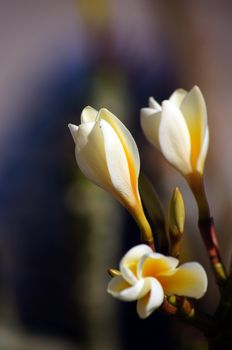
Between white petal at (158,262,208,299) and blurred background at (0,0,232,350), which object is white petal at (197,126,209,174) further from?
blurred background at (0,0,232,350)

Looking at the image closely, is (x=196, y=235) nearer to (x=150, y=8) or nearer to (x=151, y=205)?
(x=150, y=8)

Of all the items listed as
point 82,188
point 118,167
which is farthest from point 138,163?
point 82,188

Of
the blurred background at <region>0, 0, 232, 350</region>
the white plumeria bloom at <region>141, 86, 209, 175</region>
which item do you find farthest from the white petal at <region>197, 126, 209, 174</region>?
the blurred background at <region>0, 0, 232, 350</region>

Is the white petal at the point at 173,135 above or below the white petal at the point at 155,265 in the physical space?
above

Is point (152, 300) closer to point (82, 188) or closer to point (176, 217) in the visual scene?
point (176, 217)

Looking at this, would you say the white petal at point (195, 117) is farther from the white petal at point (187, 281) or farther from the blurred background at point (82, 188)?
the blurred background at point (82, 188)

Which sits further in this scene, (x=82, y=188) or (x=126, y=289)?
(x=82, y=188)

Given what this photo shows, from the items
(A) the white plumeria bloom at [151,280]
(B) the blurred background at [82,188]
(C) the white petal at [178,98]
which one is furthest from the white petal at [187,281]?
(B) the blurred background at [82,188]
